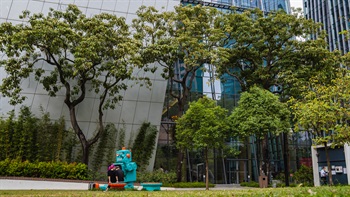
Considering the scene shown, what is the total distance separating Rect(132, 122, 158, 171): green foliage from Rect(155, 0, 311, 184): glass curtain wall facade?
4.76 ft

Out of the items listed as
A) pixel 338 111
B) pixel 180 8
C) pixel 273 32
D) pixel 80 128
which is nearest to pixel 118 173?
pixel 80 128

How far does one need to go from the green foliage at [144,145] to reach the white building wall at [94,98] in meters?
0.43

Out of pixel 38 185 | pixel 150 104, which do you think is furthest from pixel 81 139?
pixel 150 104

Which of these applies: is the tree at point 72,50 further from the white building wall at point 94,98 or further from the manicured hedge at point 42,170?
the manicured hedge at point 42,170

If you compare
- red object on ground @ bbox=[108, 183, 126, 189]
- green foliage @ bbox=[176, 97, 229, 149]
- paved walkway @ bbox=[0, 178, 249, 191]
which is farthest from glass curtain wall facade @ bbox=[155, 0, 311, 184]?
red object on ground @ bbox=[108, 183, 126, 189]

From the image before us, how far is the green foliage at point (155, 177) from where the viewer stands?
849 inches

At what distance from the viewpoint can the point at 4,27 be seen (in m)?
19.1

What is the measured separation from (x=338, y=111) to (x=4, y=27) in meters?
18.5

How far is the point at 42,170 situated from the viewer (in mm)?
19375

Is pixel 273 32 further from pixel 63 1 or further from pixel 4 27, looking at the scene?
pixel 4 27

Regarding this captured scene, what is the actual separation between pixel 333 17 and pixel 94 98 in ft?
158

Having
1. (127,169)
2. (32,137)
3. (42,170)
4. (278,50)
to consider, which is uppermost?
(278,50)

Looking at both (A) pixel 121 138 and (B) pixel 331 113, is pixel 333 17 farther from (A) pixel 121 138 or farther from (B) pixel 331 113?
(A) pixel 121 138

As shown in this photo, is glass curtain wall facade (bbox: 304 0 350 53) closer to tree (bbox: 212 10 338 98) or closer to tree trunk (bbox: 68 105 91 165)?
tree (bbox: 212 10 338 98)
